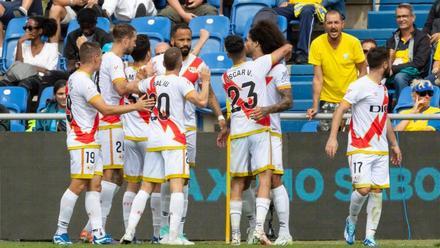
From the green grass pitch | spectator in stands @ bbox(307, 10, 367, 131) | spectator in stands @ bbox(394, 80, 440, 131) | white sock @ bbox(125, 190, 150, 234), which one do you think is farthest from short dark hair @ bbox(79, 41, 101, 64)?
spectator in stands @ bbox(394, 80, 440, 131)

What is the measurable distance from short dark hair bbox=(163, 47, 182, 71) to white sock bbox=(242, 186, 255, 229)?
1.81 meters

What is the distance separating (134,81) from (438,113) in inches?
154

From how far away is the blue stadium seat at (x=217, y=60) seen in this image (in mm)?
19703

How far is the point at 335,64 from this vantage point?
58.6 feet

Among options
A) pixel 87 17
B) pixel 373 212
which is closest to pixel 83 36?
pixel 87 17

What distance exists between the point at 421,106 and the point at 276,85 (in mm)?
2858

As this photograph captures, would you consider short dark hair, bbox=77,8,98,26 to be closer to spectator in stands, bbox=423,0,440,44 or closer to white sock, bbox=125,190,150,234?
spectator in stands, bbox=423,0,440,44

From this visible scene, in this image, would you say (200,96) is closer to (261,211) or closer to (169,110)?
(169,110)

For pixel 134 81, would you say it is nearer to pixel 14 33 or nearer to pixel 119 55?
pixel 119 55

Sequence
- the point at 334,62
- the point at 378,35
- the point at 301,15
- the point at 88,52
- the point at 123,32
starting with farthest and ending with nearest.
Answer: the point at 378,35 → the point at 301,15 → the point at 334,62 → the point at 123,32 → the point at 88,52

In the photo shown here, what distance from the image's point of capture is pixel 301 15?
20656mm

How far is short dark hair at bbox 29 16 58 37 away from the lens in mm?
20969

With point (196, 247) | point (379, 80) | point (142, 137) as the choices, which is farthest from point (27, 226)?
point (379, 80)

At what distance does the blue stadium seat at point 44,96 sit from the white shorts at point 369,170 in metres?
5.11
